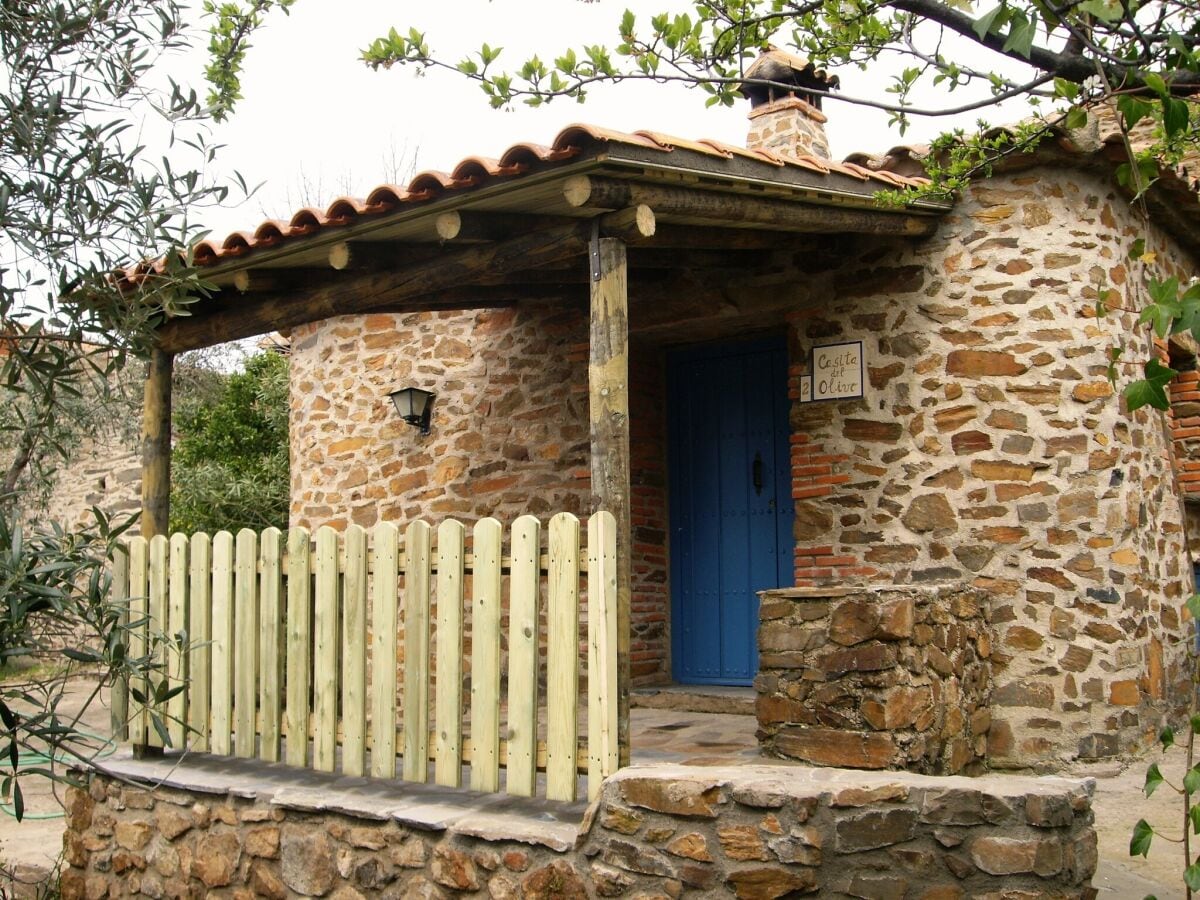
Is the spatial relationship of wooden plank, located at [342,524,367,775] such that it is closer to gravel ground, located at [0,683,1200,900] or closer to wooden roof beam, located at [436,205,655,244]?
gravel ground, located at [0,683,1200,900]

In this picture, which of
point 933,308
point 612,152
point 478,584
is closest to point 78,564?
point 478,584

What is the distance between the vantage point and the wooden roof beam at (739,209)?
417cm

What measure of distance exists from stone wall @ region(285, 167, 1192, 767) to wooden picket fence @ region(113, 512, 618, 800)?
202 cm

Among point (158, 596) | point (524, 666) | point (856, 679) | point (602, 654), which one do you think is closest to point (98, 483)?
point (158, 596)

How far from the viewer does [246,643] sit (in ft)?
16.4

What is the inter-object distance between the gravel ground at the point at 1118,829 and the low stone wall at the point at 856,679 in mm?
599

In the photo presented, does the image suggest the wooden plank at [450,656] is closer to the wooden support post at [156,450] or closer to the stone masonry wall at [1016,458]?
the wooden support post at [156,450]

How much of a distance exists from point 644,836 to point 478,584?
3.62 ft

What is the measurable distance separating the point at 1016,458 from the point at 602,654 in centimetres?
281

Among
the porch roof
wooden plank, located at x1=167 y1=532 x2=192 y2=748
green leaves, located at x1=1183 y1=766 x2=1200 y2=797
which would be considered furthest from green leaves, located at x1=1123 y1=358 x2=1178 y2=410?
wooden plank, located at x1=167 y1=532 x2=192 y2=748

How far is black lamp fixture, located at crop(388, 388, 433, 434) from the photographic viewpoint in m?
7.84

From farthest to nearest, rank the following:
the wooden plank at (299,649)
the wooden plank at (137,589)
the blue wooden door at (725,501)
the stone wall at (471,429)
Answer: the stone wall at (471,429) < the blue wooden door at (725,501) < the wooden plank at (137,589) < the wooden plank at (299,649)

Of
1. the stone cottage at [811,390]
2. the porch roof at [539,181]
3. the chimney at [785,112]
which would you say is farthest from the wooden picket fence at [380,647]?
the chimney at [785,112]

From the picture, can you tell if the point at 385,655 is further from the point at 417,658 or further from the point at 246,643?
the point at 246,643
